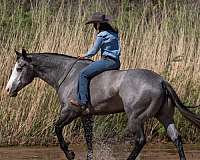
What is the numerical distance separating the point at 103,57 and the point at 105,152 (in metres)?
1.79

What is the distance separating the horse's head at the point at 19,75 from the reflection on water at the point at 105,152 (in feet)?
3.30

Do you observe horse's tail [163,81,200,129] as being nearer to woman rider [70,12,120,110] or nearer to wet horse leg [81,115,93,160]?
woman rider [70,12,120,110]

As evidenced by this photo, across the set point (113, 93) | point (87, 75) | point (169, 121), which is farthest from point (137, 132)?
point (87, 75)

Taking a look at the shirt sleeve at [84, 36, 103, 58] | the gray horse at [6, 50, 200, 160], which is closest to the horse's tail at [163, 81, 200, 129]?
the gray horse at [6, 50, 200, 160]

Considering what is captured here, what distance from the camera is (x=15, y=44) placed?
11.6m

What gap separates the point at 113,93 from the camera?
8.67 meters

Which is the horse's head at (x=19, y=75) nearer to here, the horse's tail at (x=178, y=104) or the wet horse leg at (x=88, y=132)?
the wet horse leg at (x=88, y=132)

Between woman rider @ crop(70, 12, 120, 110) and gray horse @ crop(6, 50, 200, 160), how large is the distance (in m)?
0.09

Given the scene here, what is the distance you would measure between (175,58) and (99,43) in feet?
9.43

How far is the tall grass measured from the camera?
10.7 metres

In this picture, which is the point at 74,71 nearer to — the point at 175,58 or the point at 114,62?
the point at 114,62

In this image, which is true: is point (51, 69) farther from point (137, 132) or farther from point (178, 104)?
point (178, 104)

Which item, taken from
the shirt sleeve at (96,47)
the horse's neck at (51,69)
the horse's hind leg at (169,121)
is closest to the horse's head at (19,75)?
the horse's neck at (51,69)

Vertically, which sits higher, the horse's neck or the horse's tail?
the horse's neck
